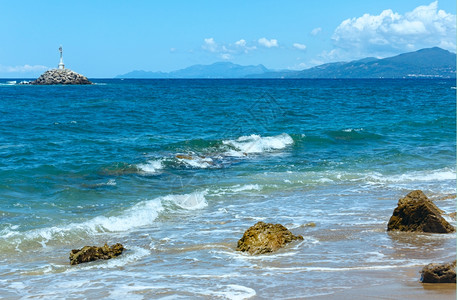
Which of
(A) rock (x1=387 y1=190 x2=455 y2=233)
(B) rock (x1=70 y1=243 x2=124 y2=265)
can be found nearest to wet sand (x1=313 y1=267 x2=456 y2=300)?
(A) rock (x1=387 y1=190 x2=455 y2=233)

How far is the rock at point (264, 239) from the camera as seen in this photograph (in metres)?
8.21

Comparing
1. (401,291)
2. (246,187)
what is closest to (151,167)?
(246,187)

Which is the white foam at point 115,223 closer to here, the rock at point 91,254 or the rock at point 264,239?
the rock at point 91,254

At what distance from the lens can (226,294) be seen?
20.7 ft

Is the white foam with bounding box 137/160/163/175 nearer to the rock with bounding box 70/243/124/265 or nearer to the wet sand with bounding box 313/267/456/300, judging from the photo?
the rock with bounding box 70/243/124/265

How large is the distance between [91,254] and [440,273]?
5186 millimetres

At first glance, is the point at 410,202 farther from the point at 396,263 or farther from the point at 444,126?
the point at 444,126

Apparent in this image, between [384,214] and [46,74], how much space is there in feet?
338

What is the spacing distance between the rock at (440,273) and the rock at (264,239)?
2.65 m

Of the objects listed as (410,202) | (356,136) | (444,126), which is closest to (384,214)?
(410,202)

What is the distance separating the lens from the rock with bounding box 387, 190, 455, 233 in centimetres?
894

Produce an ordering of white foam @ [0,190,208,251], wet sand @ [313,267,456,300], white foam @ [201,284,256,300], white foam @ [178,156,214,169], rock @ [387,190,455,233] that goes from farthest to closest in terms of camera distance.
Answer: white foam @ [178,156,214,169]
white foam @ [0,190,208,251]
rock @ [387,190,455,233]
white foam @ [201,284,256,300]
wet sand @ [313,267,456,300]

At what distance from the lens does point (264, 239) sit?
8.36 metres

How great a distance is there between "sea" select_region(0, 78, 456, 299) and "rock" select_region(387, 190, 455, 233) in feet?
0.66
